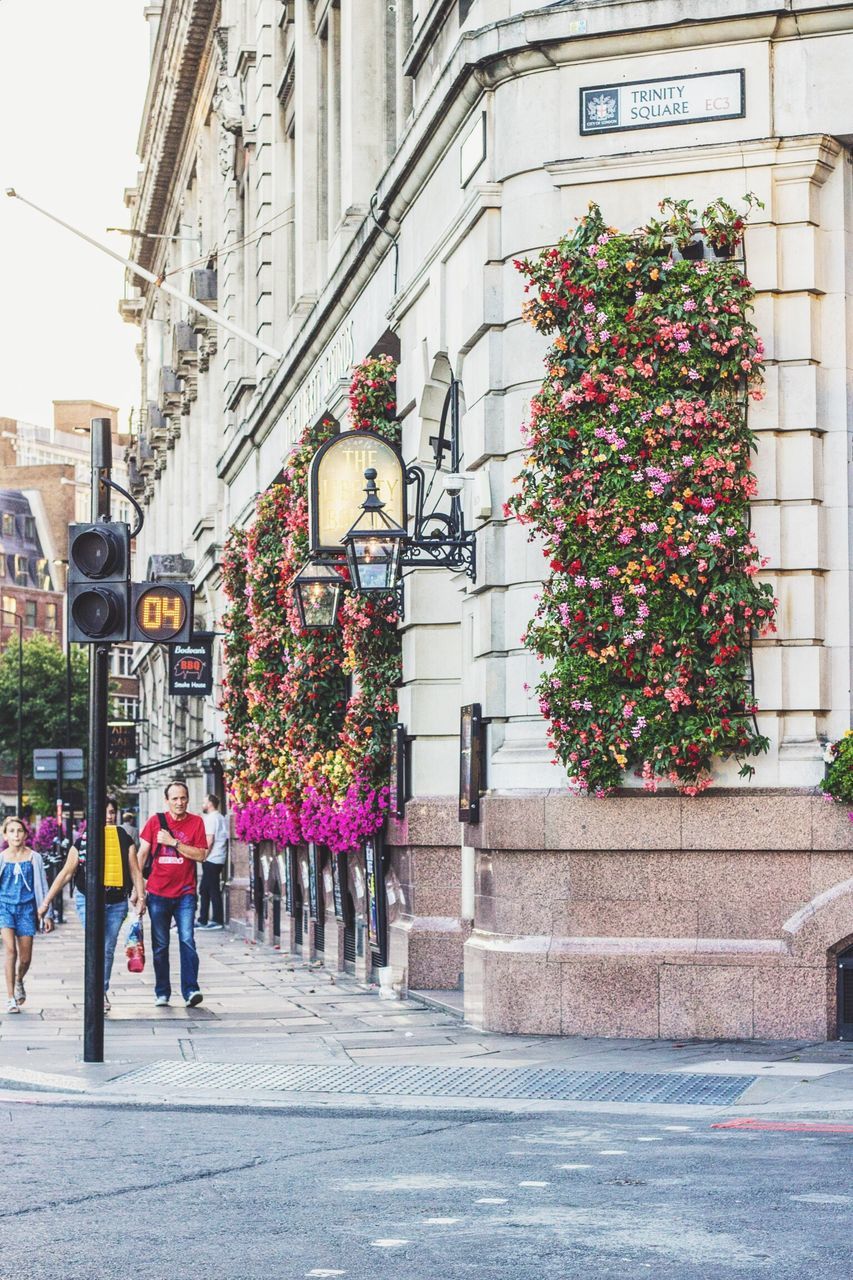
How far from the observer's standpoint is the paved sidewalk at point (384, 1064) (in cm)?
1127

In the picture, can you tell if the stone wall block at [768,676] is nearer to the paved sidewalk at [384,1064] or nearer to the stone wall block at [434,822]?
the paved sidewalk at [384,1064]

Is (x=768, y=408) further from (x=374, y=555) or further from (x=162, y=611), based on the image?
(x=162, y=611)

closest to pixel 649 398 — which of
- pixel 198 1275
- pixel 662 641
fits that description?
pixel 662 641

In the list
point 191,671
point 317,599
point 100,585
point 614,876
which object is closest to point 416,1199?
point 100,585

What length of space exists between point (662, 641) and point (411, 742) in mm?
4630

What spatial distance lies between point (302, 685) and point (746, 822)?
9166 mm

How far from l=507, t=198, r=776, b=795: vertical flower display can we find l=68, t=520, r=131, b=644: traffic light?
3.04 meters

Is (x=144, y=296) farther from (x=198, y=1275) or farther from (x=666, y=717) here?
(x=198, y=1275)

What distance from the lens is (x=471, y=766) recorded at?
15.2 metres

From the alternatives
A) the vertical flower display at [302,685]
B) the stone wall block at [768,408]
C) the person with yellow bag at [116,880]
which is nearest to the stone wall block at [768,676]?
the stone wall block at [768,408]

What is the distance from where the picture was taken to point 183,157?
1912 inches

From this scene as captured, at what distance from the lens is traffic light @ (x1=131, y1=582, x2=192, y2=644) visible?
43.7 ft

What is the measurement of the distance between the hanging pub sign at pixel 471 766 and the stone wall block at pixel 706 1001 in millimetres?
2047

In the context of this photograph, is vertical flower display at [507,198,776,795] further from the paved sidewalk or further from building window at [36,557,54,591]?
building window at [36,557,54,591]
